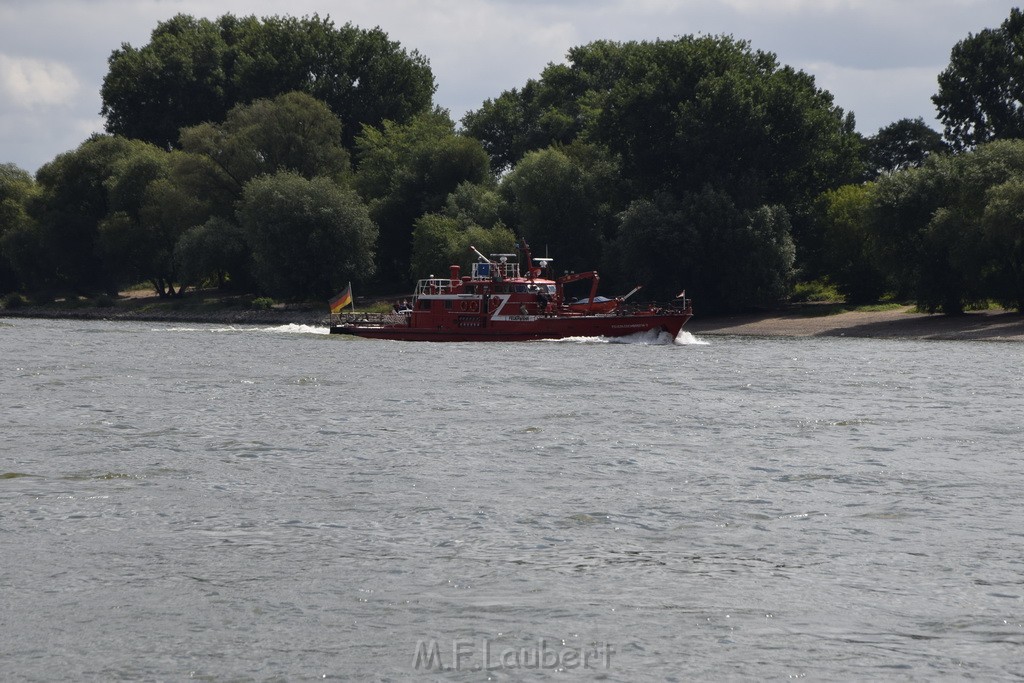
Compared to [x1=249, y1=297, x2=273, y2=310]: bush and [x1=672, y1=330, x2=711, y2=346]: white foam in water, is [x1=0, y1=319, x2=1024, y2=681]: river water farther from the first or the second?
[x1=249, y1=297, x2=273, y2=310]: bush

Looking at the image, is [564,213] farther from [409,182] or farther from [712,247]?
[409,182]

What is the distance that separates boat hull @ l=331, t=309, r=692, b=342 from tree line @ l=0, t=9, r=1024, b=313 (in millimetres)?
18089

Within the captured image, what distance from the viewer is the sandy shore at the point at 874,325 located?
82.1 metres

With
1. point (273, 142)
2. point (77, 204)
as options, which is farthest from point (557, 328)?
point (77, 204)

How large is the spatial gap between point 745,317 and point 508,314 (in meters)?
24.7

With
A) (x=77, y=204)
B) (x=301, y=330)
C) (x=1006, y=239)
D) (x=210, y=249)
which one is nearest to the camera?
(x=1006, y=239)

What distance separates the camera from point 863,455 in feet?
98.7

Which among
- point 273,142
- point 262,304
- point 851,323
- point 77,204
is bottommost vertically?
point 851,323

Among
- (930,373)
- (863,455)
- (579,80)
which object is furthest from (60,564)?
(579,80)

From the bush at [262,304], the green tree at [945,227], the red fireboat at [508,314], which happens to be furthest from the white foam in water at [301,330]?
the green tree at [945,227]

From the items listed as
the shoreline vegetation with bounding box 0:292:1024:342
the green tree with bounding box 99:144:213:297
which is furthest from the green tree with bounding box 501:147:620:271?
the green tree with bounding box 99:144:213:297

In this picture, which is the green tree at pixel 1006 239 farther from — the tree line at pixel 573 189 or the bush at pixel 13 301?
the bush at pixel 13 301

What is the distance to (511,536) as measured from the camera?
21188mm

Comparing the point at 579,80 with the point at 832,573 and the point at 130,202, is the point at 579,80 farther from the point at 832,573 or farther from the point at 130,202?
the point at 832,573
